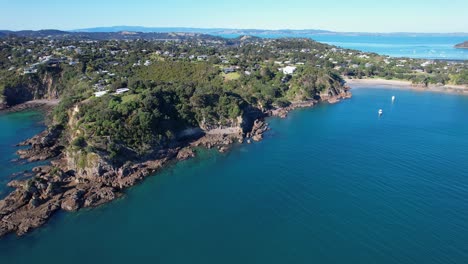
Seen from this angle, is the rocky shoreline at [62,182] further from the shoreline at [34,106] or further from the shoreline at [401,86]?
the shoreline at [401,86]

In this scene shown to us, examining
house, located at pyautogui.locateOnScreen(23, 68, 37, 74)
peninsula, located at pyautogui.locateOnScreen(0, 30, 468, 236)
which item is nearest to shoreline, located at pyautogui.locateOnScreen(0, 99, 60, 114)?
peninsula, located at pyautogui.locateOnScreen(0, 30, 468, 236)

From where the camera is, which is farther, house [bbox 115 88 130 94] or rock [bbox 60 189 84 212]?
house [bbox 115 88 130 94]

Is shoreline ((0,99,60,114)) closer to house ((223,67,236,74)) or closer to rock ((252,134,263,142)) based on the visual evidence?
house ((223,67,236,74))

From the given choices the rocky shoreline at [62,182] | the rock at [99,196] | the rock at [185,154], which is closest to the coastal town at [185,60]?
the rocky shoreline at [62,182]

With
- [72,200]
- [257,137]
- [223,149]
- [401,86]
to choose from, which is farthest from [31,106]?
[401,86]

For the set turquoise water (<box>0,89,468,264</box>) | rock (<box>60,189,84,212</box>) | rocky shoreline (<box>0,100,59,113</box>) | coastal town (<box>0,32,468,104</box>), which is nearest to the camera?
turquoise water (<box>0,89,468,264</box>)

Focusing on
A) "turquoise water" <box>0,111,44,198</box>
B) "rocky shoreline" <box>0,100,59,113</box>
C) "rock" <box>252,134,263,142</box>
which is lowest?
"turquoise water" <box>0,111,44,198</box>

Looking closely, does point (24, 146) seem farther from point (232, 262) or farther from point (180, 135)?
point (232, 262)
